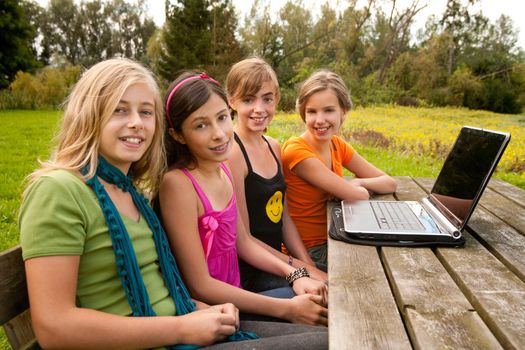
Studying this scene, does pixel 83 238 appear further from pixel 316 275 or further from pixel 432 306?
pixel 316 275

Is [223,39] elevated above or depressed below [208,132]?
below

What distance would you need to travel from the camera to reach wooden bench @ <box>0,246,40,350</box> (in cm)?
109

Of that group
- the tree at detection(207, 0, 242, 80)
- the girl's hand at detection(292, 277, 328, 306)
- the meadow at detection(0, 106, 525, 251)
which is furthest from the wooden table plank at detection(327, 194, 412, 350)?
the tree at detection(207, 0, 242, 80)

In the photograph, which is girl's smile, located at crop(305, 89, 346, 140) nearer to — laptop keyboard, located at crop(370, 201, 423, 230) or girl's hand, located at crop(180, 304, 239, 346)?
laptop keyboard, located at crop(370, 201, 423, 230)

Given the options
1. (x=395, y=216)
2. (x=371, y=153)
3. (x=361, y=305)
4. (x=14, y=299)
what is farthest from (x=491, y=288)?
(x=371, y=153)

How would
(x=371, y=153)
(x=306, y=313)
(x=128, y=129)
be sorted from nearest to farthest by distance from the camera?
(x=128, y=129)
(x=306, y=313)
(x=371, y=153)

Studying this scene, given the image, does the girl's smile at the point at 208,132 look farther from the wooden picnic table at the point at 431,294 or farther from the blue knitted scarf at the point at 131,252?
the wooden picnic table at the point at 431,294

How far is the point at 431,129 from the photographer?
9.69 metres

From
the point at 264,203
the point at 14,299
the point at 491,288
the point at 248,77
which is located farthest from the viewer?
the point at 248,77

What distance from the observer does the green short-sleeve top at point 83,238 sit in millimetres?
1057

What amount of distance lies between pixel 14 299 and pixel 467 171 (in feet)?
5.57

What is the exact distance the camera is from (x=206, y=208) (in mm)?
1637

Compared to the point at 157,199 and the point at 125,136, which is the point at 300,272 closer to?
the point at 157,199

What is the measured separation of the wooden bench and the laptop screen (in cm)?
146
